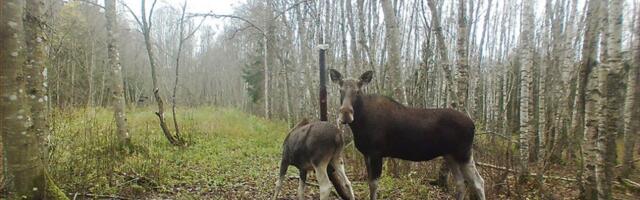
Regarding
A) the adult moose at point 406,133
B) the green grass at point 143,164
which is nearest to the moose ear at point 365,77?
the adult moose at point 406,133

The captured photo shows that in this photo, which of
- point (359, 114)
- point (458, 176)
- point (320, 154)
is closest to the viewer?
point (320, 154)

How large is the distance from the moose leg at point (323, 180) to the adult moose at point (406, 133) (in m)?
0.70

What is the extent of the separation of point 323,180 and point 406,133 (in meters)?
1.29

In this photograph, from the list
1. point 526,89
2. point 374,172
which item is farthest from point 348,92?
point 526,89

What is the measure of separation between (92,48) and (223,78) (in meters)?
23.9

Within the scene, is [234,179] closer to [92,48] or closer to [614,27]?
[614,27]

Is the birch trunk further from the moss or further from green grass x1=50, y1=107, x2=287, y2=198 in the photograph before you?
the moss

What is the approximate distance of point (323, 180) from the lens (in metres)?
5.20

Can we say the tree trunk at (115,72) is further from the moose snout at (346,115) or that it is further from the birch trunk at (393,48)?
the moose snout at (346,115)

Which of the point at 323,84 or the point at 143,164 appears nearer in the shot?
the point at 323,84

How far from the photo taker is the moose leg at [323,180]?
518cm

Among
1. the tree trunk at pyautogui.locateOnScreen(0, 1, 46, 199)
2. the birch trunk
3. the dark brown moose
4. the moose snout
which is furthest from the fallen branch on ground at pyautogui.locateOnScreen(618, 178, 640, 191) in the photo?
the tree trunk at pyautogui.locateOnScreen(0, 1, 46, 199)

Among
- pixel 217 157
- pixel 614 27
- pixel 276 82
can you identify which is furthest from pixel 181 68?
pixel 614 27

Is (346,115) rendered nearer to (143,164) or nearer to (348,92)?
(348,92)
